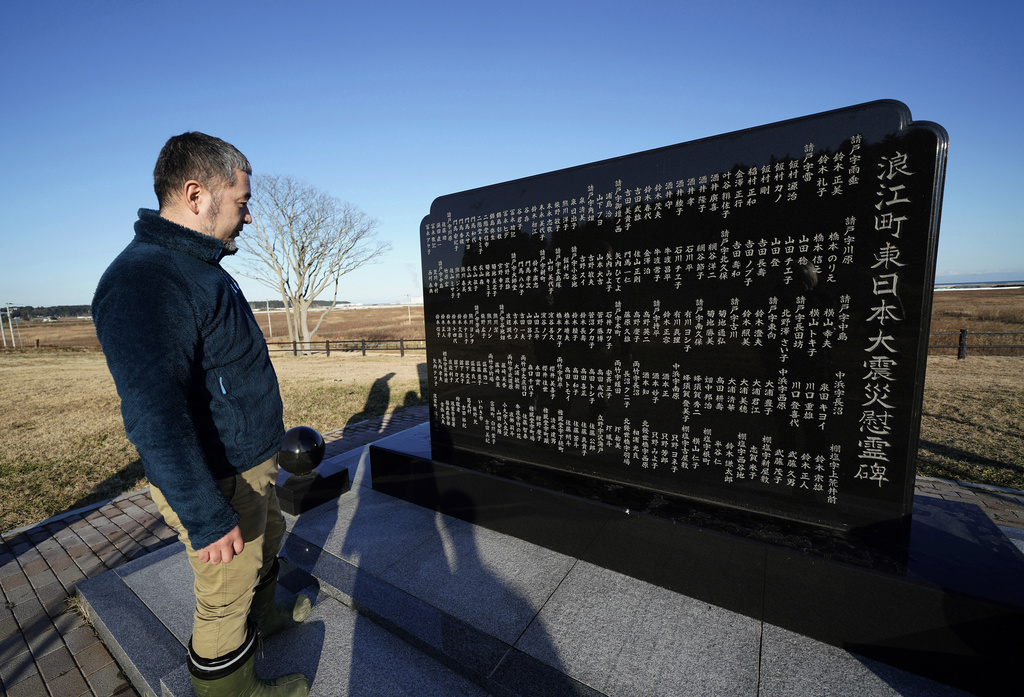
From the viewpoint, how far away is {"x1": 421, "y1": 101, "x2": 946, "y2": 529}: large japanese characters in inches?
93.4

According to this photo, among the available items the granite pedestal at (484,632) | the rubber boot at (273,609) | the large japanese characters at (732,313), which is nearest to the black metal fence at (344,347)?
the large japanese characters at (732,313)

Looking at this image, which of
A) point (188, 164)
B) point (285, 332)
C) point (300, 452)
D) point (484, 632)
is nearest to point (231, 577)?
point (484, 632)

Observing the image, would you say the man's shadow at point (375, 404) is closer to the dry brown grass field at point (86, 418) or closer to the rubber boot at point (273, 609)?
the dry brown grass field at point (86, 418)

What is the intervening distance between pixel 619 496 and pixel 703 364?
1.10 m

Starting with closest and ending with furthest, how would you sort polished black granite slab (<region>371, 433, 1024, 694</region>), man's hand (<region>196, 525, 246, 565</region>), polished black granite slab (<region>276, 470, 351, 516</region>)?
man's hand (<region>196, 525, 246, 565</region>) < polished black granite slab (<region>371, 433, 1024, 694</region>) < polished black granite slab (<region>276, 470, 351, 516</region>)

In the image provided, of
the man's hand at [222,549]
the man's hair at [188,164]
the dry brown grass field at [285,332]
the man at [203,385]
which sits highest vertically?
the man's hair at [188,164]

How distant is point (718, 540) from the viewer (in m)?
2.57

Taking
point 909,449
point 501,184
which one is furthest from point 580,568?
point 501,184

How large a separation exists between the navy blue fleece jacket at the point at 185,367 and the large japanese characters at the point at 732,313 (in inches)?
88.7

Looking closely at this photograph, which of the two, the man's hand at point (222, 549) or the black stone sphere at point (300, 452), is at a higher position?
the man's hand at point (222, 549)

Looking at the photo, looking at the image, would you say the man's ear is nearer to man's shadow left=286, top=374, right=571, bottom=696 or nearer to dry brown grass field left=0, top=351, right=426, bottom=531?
man's shadow left=286, top=374, right=571, bottom=696

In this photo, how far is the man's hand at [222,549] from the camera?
61.6 inches

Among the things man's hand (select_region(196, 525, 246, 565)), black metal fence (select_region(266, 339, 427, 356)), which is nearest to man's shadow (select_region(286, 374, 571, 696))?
man's hand (select_region(196, 525, 246, 565))

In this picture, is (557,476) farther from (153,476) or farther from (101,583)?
(101,583)
